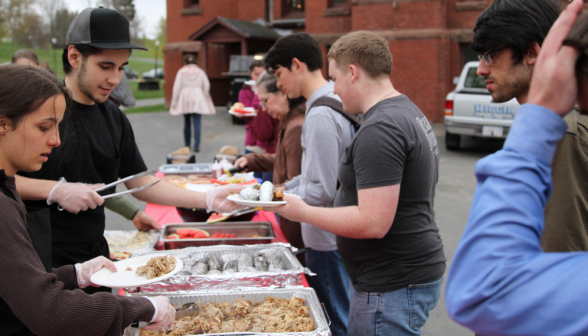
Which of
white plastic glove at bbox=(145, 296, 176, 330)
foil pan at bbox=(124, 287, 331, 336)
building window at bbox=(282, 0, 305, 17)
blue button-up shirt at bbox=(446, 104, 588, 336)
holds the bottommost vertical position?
foil pan at bbox=(124, 287, 331, 336)

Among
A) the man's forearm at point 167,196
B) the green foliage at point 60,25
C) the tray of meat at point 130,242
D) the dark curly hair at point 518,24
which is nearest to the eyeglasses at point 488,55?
the dark curly hair at point 518,24

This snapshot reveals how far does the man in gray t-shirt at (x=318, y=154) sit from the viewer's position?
2629mm

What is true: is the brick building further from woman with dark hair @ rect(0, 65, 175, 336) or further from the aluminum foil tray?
woman with dark hair @ rect(0, 65, 175, 336)

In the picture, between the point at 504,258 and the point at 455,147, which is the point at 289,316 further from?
the point at 455,147

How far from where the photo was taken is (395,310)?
2.03 meters

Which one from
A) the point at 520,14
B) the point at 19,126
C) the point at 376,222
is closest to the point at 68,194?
the point at 19,126

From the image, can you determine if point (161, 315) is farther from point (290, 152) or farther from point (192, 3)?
point (192, 3)

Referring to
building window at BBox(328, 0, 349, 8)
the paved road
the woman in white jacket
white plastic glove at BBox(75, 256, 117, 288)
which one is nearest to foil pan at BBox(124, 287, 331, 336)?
white plastic glove at BBox(75, 256, 117, 288)

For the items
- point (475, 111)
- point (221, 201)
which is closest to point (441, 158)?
A: point (475, 111)

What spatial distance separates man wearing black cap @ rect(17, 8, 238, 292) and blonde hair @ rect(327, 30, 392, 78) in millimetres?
1153

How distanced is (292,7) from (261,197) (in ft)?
60.8

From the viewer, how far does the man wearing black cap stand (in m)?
2.21

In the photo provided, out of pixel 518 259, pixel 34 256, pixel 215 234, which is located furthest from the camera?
pixel 215 234

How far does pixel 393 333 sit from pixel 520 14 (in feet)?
4.71
